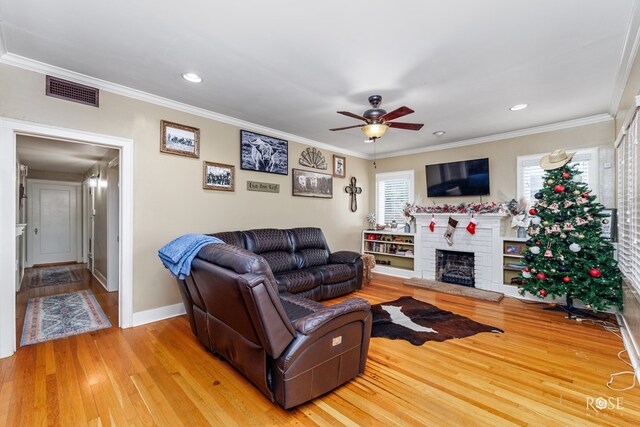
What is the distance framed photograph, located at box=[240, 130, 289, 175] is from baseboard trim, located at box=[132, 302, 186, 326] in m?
2.18

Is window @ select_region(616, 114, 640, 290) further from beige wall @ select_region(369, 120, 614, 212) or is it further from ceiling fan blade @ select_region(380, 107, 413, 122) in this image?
ceiling fan blade @ select_region(380, 107, 413, 122)

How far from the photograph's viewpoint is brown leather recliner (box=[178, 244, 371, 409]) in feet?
5.90

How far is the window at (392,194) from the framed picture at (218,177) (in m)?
3.66

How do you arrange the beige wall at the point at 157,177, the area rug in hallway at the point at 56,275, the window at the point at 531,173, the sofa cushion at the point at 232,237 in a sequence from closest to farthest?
the beige wall at the point at 157,177 → the sofa cushion at the point at 232,237 → the window at the point at 531,173 → the area rug in hallway at the point at 56,275

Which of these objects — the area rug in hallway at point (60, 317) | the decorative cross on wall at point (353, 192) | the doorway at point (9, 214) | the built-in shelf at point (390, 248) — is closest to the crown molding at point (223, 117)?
the doorway at point (9, 214)

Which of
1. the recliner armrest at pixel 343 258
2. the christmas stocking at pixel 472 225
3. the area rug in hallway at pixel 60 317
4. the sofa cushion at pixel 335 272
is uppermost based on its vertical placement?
the christmas stocking at pixel 472 225

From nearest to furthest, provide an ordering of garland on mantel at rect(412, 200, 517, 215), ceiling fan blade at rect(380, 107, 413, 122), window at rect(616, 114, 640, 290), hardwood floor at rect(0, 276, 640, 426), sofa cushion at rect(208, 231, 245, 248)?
hardwood floor at rect(0, 276, 640, 426), window at rect(616, 114, 640, 290), ceiling fan blade at rect(380, 107, 413, 122), sofa cushion at rect(208, 231, 245, 248), garland on mantel at rect(412, 200, 517, 215)

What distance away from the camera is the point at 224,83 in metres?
3.18

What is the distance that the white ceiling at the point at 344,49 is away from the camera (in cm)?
204

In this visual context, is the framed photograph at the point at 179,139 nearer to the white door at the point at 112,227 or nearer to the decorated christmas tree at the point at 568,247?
the white door at the point at 112,227

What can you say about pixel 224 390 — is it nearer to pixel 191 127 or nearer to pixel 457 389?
pixel 457 389

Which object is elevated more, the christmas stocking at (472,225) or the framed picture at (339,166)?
the framed picture at (339,166)


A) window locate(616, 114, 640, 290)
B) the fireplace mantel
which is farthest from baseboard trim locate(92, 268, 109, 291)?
window locate(616, 114, 640, 290)

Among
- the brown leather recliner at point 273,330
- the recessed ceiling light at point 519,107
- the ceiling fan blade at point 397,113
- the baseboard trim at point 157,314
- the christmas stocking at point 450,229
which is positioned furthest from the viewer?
the christmas stocking at point 450,229
